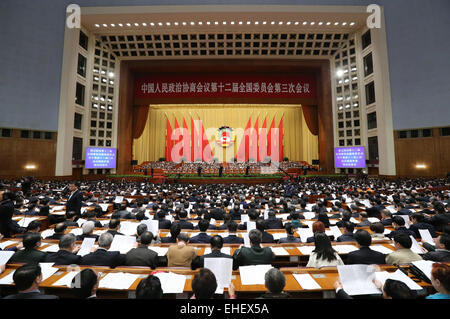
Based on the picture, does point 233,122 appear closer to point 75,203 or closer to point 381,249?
point 75,203

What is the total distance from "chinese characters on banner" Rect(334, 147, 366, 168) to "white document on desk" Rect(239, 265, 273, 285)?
18426 mm

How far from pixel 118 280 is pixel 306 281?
1.89 meters

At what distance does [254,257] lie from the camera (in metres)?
2.60

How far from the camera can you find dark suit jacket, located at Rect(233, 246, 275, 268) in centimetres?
260

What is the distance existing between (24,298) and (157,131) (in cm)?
2796

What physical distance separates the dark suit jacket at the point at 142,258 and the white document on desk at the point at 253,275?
1.12 meters

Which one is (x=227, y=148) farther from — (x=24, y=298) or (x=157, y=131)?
(x=24, y=298)

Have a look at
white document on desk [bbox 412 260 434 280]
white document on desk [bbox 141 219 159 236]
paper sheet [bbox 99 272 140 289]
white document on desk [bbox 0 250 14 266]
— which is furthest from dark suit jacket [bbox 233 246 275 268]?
white document on desk [bbox 0 250 14 266]

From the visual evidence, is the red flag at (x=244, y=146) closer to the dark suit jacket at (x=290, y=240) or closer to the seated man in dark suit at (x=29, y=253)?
the dark suit jacket at (x=290, y=240)

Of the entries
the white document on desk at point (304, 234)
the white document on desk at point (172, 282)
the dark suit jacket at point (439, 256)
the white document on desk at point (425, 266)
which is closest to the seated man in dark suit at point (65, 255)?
the white document on desk at point (172, 282)

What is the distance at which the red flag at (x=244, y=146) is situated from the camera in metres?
26.6

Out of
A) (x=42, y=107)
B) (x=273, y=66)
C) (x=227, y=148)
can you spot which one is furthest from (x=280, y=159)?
(x=42, y=107)

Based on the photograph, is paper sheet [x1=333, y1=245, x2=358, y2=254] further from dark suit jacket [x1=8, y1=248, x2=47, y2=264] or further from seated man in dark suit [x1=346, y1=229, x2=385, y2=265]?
dark suit jacket [x1=8, y1=248, x2=47, y2=264]

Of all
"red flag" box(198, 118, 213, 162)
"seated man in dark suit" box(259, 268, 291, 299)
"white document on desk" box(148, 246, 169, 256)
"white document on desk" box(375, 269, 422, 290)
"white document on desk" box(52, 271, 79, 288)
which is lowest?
"white document on desk" box(148, 246, 169, 256)
